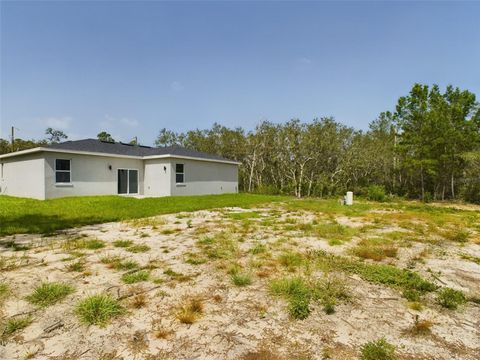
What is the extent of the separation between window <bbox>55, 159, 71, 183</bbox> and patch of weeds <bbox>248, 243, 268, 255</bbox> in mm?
12018

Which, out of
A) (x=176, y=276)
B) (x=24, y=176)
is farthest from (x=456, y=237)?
(x=24, y=176)

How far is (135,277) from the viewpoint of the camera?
3352mm

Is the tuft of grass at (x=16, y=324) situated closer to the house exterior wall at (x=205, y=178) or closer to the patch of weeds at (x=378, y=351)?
the patch of weeds at (x=378, y=351)

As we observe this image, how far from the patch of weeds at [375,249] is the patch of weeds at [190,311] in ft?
10.1

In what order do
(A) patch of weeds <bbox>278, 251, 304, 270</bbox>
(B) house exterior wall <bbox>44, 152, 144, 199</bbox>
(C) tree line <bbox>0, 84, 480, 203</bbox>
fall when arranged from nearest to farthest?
(A) patch of weeds <bbox>278, 251, 304, 270</bbox> → (B) house exterior wall <bbox>44, 152, 144, 199</bbox> → (C) tree line <bbox>0, 84, 480, 203</bbox>

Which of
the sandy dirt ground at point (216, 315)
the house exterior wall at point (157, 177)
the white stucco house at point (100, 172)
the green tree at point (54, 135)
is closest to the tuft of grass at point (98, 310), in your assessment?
the sandy dirt ground at point (216, 315)

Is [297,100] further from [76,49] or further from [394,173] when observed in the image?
[76,49]

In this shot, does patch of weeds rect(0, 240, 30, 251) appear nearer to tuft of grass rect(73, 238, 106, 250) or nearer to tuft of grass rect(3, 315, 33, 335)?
tuft of grass rect(73, 238, 106, 250)

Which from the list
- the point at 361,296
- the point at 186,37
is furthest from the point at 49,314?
the point at 186,37

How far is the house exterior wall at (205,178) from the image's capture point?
16062 mm

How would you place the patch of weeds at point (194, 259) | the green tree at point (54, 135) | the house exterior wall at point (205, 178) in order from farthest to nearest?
1. the green tree at point (54, 135)
2. the house exterior wall at point (205, 178)
3. the patch of weeds at point (194, 259)

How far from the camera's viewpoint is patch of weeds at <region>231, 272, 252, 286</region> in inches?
128

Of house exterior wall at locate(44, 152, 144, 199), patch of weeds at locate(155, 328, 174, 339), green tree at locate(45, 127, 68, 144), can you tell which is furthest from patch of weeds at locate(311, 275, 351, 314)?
green tree at locate(45, 127, 68, 144)

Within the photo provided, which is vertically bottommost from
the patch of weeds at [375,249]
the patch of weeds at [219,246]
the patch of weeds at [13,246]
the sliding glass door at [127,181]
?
the patch of weeds at [375,249]
